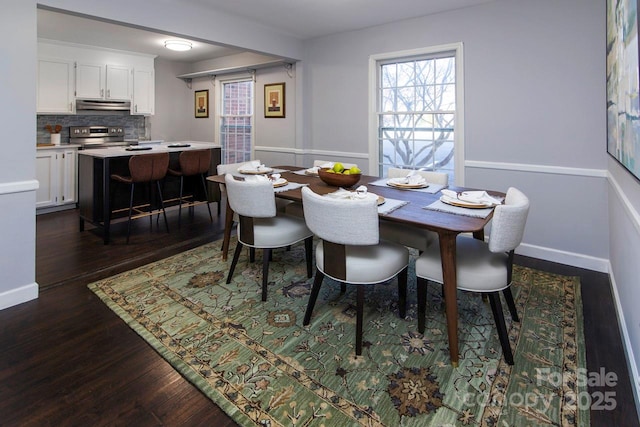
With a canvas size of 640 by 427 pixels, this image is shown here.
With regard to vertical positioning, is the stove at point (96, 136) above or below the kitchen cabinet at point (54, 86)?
below

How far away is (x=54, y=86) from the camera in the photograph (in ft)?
17.7

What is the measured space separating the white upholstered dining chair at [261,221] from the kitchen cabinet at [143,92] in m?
4.63

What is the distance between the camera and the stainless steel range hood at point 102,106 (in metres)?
5.74

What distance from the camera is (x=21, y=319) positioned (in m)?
2.40

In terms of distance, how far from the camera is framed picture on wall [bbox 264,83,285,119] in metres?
5.66

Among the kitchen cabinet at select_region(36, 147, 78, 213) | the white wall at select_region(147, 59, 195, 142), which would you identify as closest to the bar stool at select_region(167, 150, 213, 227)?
the kitchen cabinet at select_region(36, 147, 78, 213)

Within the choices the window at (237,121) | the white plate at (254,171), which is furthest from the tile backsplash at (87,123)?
the white plate at (254,171)

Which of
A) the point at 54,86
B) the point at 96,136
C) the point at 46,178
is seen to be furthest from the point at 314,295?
the point at 96,136

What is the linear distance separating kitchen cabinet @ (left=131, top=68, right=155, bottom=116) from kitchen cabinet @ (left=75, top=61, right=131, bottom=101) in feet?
0.38

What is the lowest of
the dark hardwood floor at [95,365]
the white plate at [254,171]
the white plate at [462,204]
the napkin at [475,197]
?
the dark hardwood floor at [95,365]

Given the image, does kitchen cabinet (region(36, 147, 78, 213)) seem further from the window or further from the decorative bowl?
the decorative bowl

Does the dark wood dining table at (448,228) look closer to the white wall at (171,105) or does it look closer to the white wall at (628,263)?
the white wall at (628,263)

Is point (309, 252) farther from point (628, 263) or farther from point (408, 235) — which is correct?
point (628, 263)

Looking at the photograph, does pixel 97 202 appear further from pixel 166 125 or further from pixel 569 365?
pixel 569 365
